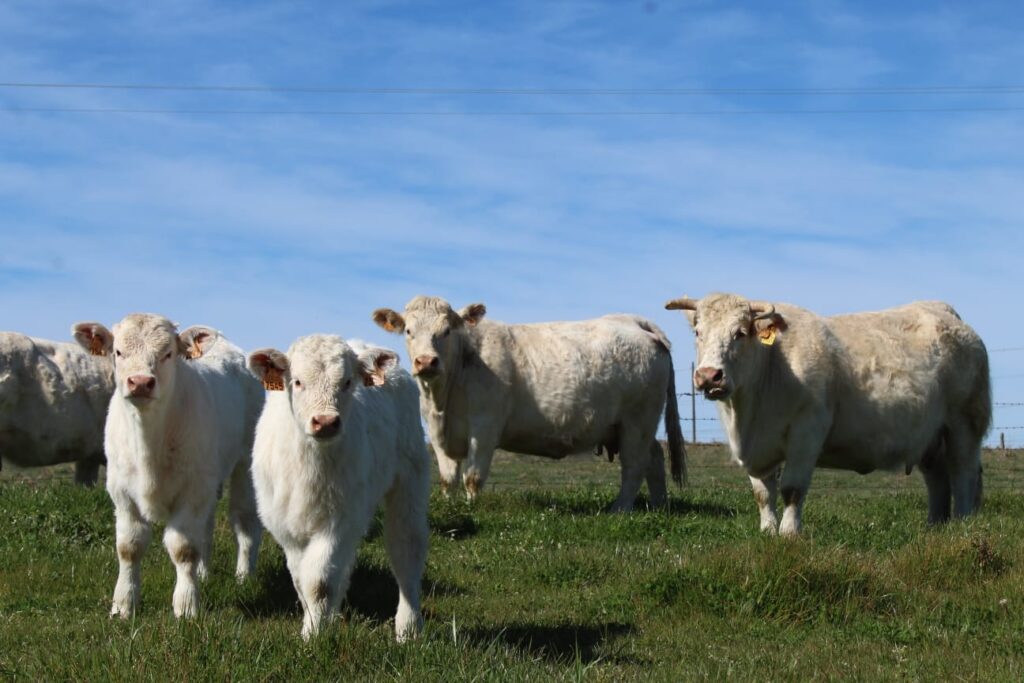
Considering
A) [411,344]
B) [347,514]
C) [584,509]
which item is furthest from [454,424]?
[347,514]

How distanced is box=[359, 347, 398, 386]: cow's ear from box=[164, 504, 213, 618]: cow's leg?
1692 millimetres

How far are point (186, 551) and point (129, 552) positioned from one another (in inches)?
16.5

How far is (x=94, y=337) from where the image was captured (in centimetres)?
899

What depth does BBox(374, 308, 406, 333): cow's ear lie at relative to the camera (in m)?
14.6

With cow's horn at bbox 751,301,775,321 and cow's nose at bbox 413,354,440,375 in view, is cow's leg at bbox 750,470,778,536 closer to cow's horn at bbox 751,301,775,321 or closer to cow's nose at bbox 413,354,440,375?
cow's horn at bbox 751,301,775,321

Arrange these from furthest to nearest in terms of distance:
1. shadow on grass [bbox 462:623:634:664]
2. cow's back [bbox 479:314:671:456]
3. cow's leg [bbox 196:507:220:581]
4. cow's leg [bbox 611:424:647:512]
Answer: cow's back [bbox 479:314:671:456], cow's leg [bbox 611:424:647:512], cow's leg [bbox 196:507:220:581], shadow on grass [bbox 462:623:634:664]

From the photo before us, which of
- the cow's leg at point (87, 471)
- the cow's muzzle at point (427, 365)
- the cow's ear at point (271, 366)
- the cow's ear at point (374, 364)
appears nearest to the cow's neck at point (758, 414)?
the cow's muzzle at point (427, 365)

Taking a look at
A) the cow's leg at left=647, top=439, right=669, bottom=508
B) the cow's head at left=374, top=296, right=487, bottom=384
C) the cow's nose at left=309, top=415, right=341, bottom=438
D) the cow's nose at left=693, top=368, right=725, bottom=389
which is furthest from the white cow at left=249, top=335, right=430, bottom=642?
the cow's leg at left=647, top=439, right=669, bottom=508

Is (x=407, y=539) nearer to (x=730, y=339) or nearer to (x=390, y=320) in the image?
(x=730, y=339)

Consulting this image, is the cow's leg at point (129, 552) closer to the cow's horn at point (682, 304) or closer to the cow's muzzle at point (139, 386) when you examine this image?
the cow's muzzle at point (139, 386)

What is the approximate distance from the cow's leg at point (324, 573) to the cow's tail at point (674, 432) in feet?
29.6

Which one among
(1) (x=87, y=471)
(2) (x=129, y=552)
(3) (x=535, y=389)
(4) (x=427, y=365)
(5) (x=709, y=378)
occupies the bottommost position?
(1) (x=87, y=471)

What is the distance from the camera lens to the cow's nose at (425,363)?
13922mm

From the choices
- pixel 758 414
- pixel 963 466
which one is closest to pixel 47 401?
pixel 758 414
